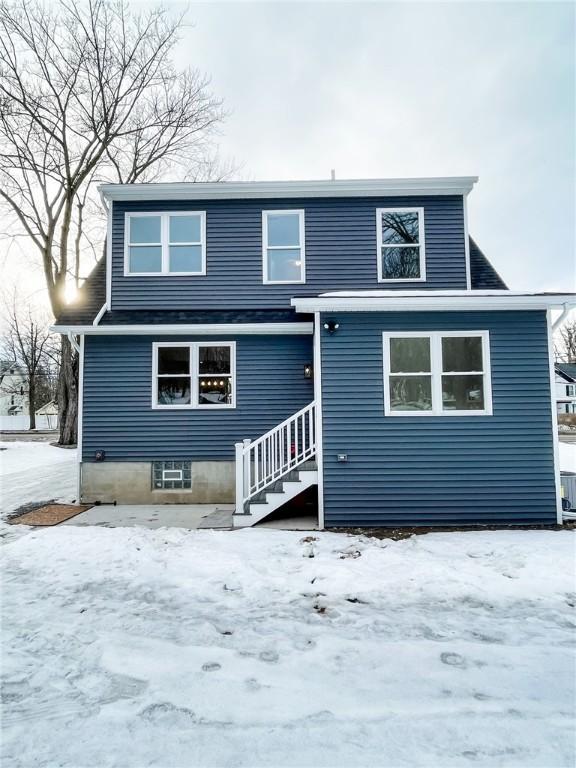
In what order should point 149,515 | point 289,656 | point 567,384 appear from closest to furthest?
1. point 289,656
2. point 149,515
3. point 567,384

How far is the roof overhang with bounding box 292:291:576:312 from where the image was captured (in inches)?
238

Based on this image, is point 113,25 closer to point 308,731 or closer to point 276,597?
point 276,597

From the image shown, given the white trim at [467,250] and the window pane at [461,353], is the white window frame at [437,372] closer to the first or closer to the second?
the window pane at [461,353]

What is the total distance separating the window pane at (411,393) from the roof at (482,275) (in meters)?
3.71

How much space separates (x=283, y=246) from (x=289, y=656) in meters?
7.60

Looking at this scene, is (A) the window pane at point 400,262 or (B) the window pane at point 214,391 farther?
(A) the window pane at point 400,262

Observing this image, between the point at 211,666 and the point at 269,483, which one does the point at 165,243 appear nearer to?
the point at 269,483

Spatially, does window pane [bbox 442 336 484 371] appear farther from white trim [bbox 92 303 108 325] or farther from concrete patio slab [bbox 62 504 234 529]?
white trim [bbox 92 303 108 325]

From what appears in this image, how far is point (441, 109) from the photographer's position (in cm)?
1406

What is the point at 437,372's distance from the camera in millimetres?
6293

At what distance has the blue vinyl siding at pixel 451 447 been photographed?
616 centimetres

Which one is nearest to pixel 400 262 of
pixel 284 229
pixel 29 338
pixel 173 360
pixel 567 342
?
pixel 284 229

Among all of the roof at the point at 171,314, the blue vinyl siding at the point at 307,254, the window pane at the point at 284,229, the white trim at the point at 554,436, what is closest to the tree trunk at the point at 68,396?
the roof at the point at 171,314

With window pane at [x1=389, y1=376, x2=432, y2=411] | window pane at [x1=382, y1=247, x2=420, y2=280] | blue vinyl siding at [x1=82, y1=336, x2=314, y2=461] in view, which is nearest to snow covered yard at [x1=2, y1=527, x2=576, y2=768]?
window pane at [x1=389, y1=376, x2=432, y2=411]
